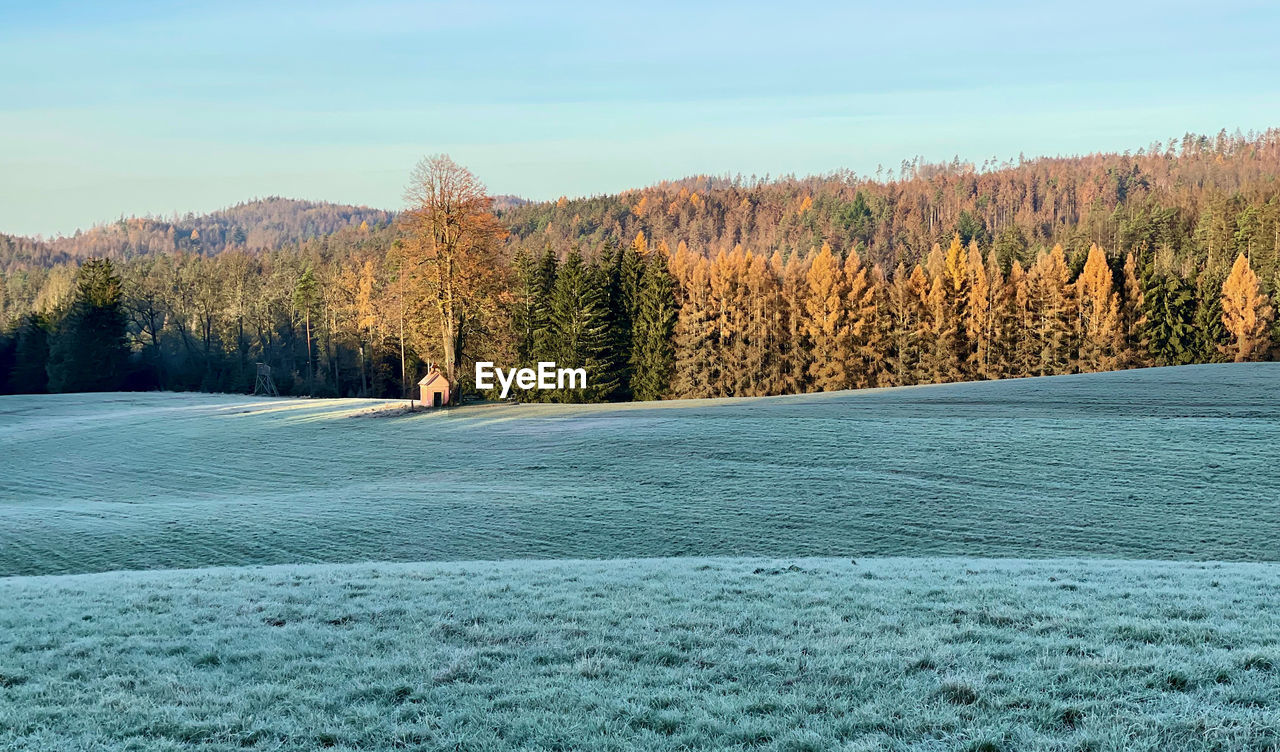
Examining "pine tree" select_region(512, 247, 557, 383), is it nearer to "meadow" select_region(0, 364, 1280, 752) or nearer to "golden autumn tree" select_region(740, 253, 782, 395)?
"golden autumn tree" select_region(740, 253, 782, 395)

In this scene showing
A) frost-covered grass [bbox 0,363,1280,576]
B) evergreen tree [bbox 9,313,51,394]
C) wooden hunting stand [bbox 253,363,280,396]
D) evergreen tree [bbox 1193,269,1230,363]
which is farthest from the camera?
evergreen tree [bbox 9,313,51,394]

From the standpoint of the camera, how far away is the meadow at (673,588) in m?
6.27

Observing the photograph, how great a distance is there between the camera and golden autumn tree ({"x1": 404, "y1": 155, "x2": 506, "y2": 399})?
45094 millimetres

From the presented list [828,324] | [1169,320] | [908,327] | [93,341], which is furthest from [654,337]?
[93,341]

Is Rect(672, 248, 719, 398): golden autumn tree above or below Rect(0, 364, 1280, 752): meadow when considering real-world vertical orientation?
above

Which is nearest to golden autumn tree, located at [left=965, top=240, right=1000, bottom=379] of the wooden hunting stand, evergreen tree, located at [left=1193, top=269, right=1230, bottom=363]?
evergreen tree, located at [left=1193, top=269, right=1230, bottom=363]

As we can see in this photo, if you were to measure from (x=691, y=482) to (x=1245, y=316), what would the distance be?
6035 cm

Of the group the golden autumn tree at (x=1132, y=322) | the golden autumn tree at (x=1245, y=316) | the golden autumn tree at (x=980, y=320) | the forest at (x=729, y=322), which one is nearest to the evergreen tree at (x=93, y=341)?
the forest at (x=729, y=322)

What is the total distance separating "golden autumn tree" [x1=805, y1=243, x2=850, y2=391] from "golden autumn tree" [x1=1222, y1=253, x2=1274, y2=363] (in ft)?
89.4

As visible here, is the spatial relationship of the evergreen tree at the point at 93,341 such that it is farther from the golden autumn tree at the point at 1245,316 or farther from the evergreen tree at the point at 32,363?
the golden autumn tree at the point at 1245,316

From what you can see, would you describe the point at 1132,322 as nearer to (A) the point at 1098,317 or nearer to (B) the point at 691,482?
(A) the point at 1098,317

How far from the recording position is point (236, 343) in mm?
90812

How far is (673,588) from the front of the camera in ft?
35.8

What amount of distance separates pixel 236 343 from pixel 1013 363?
237 feet
